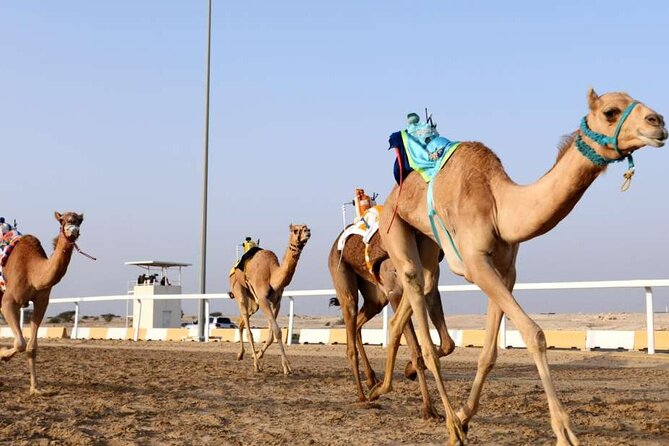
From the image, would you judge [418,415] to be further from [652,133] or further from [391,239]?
[652,133]

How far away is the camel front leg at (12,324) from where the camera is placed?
1095cm

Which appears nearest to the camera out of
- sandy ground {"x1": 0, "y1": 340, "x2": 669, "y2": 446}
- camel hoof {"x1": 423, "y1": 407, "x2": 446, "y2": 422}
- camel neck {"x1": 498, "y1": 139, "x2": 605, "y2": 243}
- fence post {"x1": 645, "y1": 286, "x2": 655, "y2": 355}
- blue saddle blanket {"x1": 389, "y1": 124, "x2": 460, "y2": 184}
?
camel neck {"x1": 498, "y1": 139, "x2": 605, "y2": 243}

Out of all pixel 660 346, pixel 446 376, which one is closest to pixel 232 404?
pixel 446 376

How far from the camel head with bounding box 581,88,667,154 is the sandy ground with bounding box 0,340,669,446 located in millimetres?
2777

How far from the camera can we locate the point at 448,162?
24.0ft

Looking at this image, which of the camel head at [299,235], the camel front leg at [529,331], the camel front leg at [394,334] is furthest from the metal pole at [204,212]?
the camel front leg at [529,331]

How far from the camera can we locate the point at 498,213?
21.5ft

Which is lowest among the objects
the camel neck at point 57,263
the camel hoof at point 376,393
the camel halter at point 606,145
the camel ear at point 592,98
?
the camel hoof at point 376,393

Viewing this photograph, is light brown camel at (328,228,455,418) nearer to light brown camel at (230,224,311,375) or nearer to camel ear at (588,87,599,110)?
light brown camel at (230,224,311,375)

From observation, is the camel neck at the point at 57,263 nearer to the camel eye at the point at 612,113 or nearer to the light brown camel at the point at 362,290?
the light brown camel at the point at 362,290

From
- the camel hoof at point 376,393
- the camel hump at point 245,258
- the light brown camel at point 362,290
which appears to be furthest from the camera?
the camel hump at point 245,258

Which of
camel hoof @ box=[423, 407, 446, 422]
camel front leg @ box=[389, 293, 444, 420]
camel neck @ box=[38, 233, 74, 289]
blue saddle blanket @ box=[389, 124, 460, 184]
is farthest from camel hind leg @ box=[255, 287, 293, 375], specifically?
blue saddle blanket @ box=[389, 124, 460, 184]

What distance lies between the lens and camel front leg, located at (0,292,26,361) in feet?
35.9

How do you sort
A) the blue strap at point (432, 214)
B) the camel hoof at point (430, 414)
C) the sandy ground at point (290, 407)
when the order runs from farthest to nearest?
the camel hoof at point (430, 414) < the sandy ground at point (290, 407) < the blue strap at point (432, 214)
